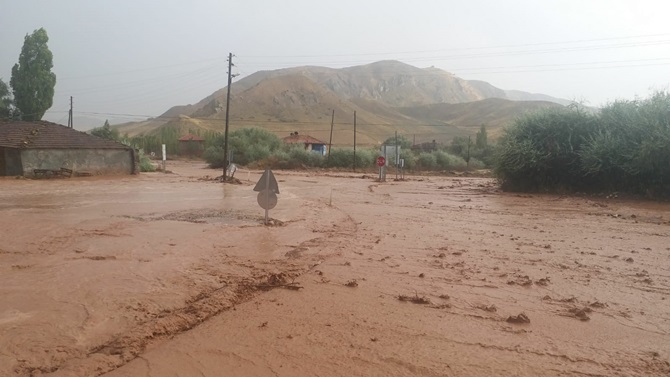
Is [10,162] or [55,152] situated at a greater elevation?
[55,152]

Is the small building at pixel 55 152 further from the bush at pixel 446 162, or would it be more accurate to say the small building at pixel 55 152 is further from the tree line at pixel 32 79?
the bush at pixel 446 162

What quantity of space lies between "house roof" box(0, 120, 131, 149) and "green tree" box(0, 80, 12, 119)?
921 inches

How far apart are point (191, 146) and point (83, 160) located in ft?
142

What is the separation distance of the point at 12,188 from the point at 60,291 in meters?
21.4

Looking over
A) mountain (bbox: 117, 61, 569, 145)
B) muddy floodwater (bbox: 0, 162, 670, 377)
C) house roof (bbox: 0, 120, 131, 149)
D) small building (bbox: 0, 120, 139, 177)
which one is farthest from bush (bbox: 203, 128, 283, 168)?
muddy floodwater (bbox: 0, 162, 670, 377)

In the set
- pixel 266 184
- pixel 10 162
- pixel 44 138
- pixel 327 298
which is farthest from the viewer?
Result: pixel 44 138

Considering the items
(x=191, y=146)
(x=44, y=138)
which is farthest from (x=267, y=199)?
(x=191, y=146)

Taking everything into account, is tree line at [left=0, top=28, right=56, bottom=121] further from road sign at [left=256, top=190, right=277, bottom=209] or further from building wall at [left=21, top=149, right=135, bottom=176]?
road sign at [left=256, top=190, right=277, bottom=209]

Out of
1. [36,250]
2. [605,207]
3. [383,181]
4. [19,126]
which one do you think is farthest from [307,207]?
[19,126]

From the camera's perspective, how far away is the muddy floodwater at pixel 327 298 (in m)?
4.70

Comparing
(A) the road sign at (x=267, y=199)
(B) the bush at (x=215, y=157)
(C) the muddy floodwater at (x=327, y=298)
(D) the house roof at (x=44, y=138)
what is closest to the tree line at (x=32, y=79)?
(B) the bush at (x=215, y=157)

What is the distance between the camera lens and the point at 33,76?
53062 millimetres

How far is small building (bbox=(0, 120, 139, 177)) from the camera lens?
102ft

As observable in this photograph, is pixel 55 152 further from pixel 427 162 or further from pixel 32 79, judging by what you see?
pixel 427 162
